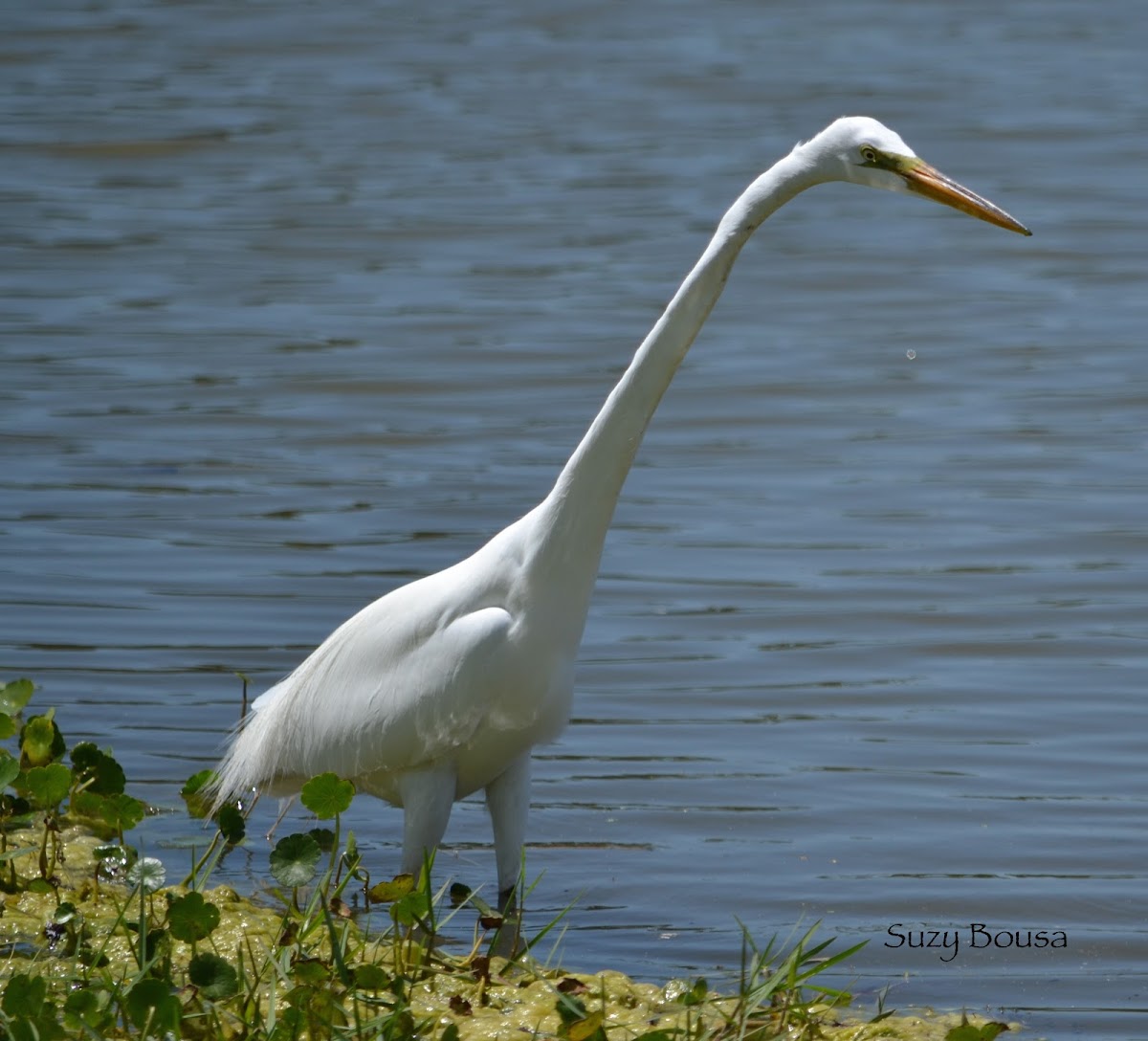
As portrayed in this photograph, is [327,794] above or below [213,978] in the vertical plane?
above

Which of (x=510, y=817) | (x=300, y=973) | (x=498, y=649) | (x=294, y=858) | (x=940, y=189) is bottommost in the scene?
(x=510, y=817)

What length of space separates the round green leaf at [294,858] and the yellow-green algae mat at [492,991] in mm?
122

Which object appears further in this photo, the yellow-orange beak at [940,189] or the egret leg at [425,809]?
the egret leg at [425,809]

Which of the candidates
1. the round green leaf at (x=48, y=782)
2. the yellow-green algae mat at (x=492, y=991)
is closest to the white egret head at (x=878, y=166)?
the yellow-green algae mat at (x=492, y=991)

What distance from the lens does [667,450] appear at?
29.5 ft

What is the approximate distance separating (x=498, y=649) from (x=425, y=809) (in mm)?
423

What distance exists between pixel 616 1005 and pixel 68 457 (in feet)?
18.1

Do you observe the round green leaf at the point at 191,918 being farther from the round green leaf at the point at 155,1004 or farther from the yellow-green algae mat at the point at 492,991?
the round green leaf at the point at 155,1004

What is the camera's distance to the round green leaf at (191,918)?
11.5ft

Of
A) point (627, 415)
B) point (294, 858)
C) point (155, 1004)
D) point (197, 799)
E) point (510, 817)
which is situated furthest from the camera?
point (197, 799)

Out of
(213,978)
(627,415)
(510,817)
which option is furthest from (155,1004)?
(627,415)

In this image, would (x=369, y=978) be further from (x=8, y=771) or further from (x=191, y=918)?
(x=8, y=771)

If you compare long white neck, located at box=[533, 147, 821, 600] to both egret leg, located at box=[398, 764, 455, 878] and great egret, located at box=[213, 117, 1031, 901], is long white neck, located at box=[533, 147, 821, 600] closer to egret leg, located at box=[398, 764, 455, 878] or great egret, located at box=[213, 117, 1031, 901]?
great egret, located at box=[213, 117, 1031, 901]

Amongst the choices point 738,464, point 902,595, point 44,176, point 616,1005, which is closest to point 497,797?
point 616,1005
